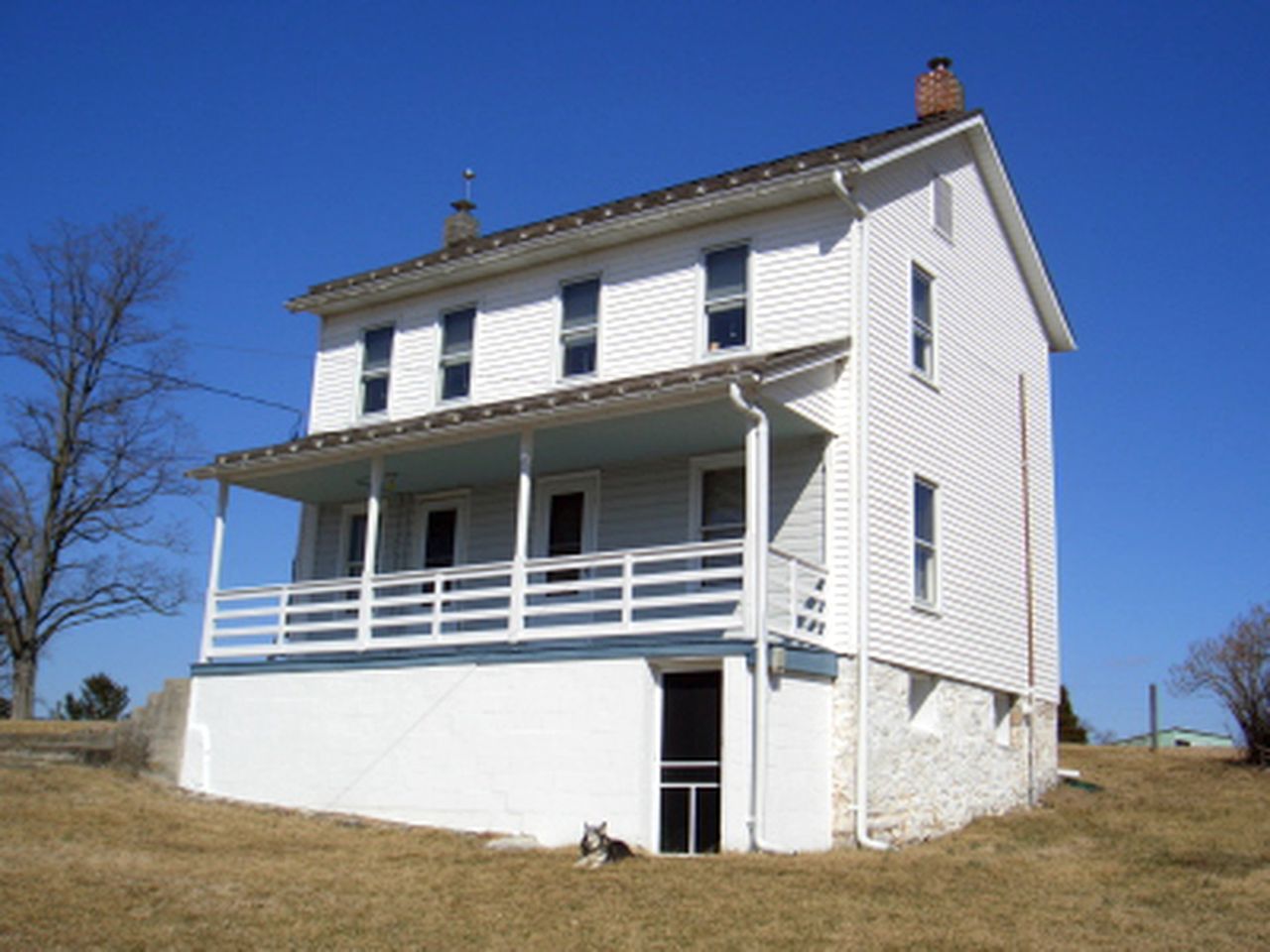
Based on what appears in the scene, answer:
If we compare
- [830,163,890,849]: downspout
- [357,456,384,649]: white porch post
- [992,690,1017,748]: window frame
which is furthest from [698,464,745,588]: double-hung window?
[992,690,1017,748]: window frame

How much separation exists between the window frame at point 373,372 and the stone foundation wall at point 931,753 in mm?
9749

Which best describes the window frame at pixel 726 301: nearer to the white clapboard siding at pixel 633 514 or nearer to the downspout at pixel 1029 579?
the white clapboard siding at pixel 633 514

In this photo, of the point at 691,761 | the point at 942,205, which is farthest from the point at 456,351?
the point at 691,761

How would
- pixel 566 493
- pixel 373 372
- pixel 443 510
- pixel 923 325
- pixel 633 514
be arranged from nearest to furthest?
pixel 633 514 < pixel 923 325 < pixel 566 493 < pixel 443 510 < pixel 373 372

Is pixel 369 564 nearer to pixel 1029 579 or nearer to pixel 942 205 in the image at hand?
pixel 942 205

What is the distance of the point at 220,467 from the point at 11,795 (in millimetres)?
5777

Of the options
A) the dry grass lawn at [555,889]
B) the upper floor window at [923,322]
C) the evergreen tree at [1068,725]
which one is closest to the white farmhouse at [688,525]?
the upper floor window at [923,322]

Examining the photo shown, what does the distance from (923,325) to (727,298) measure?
286cm

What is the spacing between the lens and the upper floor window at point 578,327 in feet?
68.2

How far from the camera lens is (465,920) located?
37.9 feet

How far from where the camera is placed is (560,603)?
64.2ft

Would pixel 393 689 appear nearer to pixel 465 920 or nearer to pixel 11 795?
pixel 11 795

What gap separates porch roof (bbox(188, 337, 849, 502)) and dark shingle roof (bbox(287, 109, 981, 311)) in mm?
2380

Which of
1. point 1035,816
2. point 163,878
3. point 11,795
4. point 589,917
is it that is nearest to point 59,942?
point 163,878
